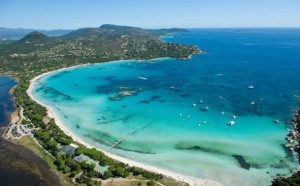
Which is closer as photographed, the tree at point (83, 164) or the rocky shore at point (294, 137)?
Result: the tree at point (83, 164)

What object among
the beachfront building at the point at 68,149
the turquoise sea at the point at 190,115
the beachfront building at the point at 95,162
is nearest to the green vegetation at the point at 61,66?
the beachfront building at the point at 95,162

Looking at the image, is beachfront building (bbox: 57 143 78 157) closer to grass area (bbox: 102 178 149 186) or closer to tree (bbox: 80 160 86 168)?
tree (bbox: 80 160 86 168)

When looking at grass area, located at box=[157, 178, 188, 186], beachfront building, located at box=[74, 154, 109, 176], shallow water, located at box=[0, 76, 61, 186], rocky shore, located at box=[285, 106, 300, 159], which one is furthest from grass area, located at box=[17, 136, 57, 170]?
rocky shore, located at box=[285, 106, 300, 159]

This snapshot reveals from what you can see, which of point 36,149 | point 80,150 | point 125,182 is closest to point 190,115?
point 125,182

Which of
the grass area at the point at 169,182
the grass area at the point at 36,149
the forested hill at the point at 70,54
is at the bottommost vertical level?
the grass area at the point at 169,182

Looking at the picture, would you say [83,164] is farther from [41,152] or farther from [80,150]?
[41,152]

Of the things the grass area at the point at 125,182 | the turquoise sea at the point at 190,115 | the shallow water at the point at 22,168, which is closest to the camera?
the grass area at the point at 125,182

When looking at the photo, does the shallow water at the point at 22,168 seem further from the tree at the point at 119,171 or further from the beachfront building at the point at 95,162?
the tree at the point at 119,171
